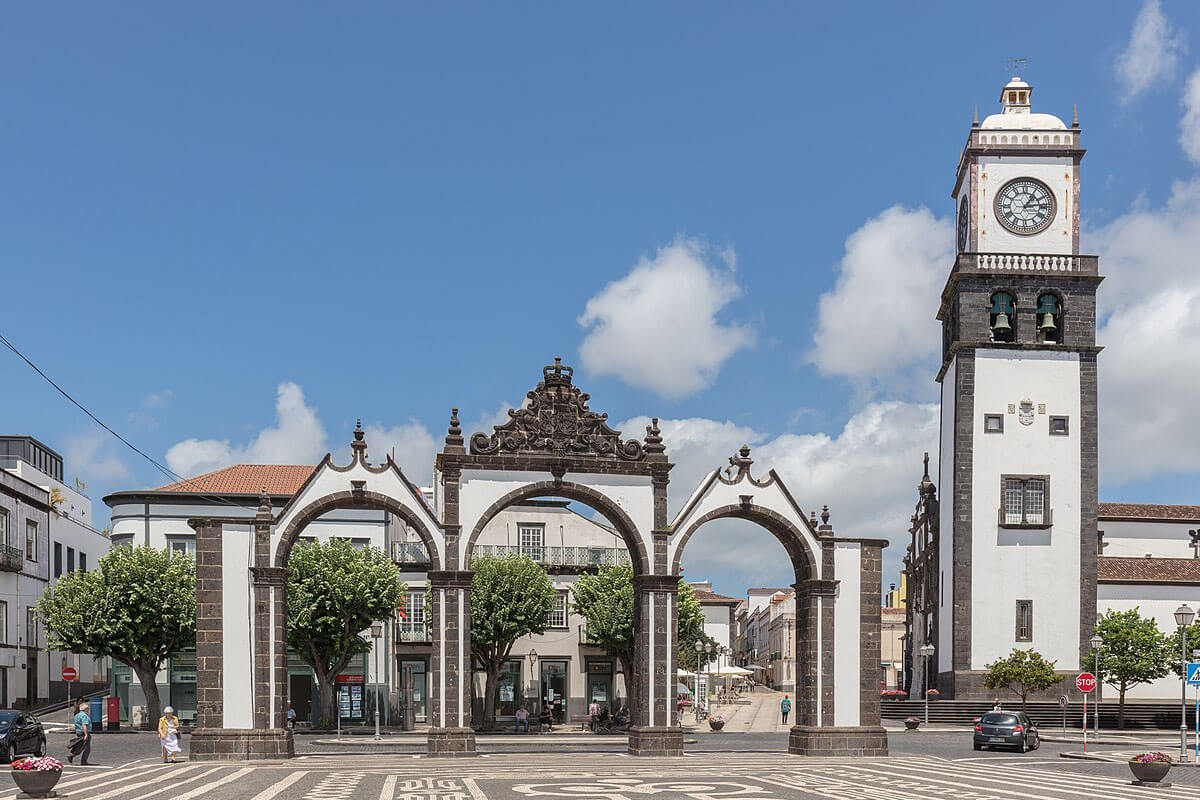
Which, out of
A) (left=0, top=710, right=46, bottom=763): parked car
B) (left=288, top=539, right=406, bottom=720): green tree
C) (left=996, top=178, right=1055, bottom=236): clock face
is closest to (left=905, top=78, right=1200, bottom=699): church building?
(left=996, top=178, right=1055, bottom=236): clock face

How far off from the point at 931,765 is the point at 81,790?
20643mm

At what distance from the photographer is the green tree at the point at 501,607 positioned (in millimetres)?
56438

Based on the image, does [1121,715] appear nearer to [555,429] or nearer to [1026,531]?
[1026,531]

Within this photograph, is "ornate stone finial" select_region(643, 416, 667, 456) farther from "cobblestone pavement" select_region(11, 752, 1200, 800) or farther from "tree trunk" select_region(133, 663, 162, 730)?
"tree trunk" select_region(133, 663, 162, 730)

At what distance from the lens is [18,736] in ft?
114

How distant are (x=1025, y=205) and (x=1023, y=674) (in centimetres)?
2263

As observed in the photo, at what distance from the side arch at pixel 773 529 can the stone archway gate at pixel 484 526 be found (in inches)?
1.6

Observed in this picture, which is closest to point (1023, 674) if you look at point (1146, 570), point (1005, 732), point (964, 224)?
point (1146, 570)

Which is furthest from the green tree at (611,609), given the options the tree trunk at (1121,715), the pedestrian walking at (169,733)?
the pedestrian walking at (169,733)

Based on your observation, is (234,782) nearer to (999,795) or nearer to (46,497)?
(999,795)

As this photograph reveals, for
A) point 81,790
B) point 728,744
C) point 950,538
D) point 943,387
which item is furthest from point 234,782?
point 943,387

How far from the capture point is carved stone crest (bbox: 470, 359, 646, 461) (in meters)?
35.8

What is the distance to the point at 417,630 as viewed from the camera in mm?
62125

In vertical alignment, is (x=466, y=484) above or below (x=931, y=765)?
above
